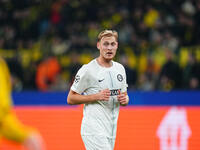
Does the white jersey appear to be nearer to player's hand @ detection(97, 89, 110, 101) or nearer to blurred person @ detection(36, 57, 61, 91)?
player's hand @ detection(97, 89, 110, 101)

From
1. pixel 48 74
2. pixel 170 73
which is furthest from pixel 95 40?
pixel 170 73

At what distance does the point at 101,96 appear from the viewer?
18.5 ft

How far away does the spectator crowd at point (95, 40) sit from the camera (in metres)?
11.9

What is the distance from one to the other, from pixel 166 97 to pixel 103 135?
224 inches

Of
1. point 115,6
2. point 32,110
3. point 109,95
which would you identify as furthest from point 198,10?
point 109,95

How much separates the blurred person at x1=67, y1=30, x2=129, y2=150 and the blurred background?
2845 mm

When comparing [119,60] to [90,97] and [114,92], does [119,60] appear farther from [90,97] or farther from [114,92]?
[90,97]

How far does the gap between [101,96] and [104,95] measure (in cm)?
4

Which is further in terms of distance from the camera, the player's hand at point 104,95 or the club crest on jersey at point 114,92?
the club crest on jersey at point 114,92

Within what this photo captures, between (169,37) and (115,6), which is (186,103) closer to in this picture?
(169,37)

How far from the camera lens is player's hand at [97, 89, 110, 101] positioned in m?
5.64

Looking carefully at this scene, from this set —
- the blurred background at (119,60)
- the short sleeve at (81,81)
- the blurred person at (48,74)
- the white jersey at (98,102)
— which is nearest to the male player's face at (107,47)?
the white jersey at (98,102)

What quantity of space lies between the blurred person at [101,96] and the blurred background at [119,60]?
112 inches

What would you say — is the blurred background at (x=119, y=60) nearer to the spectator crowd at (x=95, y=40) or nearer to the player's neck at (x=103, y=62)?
the spectator crowd at (x=95, y=40)
